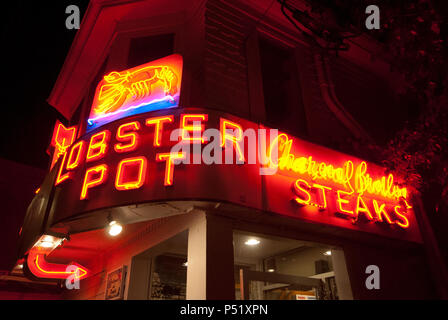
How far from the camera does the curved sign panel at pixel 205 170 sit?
4.86 meters

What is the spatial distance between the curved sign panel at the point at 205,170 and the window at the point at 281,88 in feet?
4.47

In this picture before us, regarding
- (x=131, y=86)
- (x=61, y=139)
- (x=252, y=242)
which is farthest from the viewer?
(x=61, y=139)

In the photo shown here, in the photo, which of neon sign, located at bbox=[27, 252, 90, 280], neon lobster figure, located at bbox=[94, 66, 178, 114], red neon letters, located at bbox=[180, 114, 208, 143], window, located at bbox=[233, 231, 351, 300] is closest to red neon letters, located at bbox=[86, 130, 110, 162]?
neon lobster figure, located at bbox=[94, 66, 178, 114]

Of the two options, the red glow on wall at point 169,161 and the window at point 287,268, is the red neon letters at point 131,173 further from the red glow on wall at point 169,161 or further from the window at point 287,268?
the window at point 287,268

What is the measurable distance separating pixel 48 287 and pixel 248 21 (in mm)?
10506

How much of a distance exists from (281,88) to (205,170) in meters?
4.16

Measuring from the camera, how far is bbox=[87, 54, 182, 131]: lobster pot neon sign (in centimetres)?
613

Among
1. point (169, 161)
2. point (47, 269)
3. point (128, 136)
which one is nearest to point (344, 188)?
point (169, 161)

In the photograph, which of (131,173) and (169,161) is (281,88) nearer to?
(169,161)

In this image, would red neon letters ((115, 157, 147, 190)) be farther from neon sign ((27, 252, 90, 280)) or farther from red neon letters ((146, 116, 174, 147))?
neon sign ((27, 252, 90, 280))

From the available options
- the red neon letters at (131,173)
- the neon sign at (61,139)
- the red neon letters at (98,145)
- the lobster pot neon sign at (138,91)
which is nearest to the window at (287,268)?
the red neon letters at (131,173)

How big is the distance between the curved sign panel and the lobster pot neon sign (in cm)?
70

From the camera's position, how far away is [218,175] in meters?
4.92
